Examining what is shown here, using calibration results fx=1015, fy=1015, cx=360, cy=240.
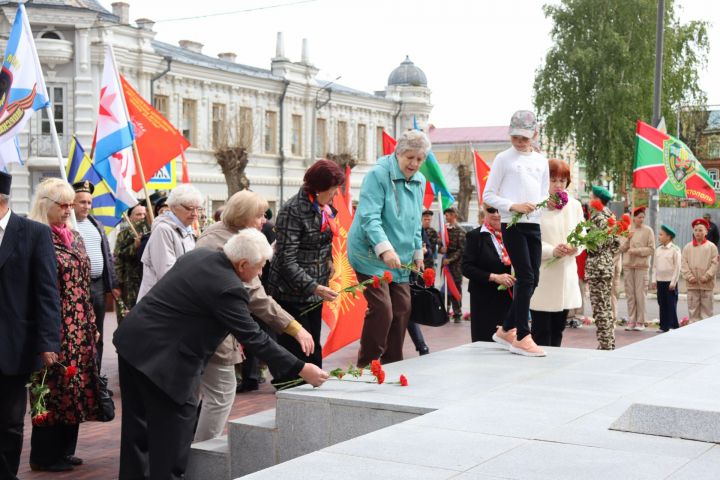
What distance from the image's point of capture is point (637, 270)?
15594mm

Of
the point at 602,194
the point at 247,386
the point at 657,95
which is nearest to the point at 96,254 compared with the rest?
the point at 247,386

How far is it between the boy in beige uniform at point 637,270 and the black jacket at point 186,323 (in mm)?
11425

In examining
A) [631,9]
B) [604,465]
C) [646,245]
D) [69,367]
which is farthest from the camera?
[631,9]

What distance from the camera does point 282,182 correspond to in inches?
1837

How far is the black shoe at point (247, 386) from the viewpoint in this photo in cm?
938

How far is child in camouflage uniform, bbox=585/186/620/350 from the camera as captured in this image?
9523mm

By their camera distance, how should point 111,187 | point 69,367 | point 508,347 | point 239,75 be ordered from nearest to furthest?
point 69,367 → point 508,347 → point 111,187 → point 239,75

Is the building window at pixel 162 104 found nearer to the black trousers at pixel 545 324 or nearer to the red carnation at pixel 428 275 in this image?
the black trousers at pixel 545 324

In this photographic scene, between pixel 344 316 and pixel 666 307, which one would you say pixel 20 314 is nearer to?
pixel 344 316

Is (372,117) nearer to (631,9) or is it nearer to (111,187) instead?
(631,9)

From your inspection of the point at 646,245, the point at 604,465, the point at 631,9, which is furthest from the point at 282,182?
the point at 604,465

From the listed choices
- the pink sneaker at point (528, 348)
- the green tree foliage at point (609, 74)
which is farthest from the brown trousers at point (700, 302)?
the green tree foliage at point (609, 74)

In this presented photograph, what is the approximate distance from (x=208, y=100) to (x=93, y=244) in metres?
34.7

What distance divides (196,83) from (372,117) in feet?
43.9
